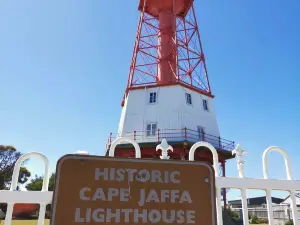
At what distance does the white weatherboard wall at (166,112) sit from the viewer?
59.0ft

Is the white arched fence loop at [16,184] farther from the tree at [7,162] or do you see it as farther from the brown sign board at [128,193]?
the tree at [7,162]

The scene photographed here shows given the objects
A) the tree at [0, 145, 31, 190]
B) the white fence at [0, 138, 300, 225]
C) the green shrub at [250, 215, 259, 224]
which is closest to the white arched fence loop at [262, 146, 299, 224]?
the white fence at [0, 138, 300, 225]

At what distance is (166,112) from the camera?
1834 centimetres

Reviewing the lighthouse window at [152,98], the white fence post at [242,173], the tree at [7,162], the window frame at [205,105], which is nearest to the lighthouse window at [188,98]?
the window frame at [205,105]

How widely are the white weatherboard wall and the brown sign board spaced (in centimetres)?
1556

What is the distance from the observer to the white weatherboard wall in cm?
1798

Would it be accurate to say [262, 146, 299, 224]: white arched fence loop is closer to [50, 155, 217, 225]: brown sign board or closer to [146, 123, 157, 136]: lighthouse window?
[50, 155, 217, 225]: brown sign board

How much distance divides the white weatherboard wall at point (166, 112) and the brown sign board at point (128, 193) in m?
15.6

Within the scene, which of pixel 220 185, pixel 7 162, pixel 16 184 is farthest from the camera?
pixel 7 162

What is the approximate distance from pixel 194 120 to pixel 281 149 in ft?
49.8

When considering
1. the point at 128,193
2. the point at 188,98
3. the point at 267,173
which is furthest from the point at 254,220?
the point at 128,193

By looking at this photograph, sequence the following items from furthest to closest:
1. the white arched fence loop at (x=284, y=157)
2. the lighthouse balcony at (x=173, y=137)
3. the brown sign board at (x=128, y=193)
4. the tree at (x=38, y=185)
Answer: the tree at (x=38, y=185), the lighthouse balcony at (x=173, y=137), the white arched fence loop at (x=284, y=157), the brown sign board at (x=128, y=193)

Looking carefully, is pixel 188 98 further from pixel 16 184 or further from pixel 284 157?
pixel 16 184

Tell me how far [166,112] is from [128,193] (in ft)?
54.2
